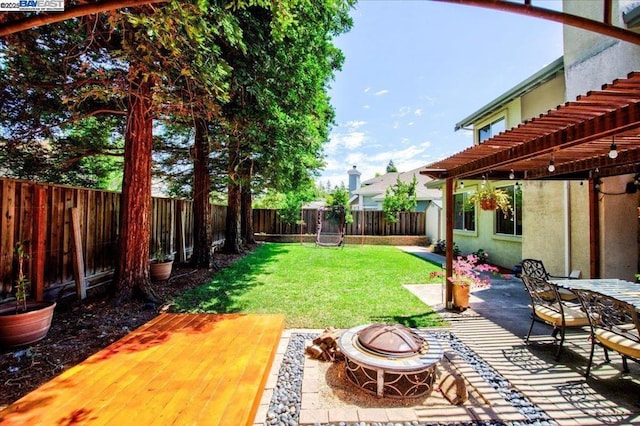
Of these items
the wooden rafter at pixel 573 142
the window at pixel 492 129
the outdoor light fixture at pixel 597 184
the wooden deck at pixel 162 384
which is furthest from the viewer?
the window at pixel 492 129

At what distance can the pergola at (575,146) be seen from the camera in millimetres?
2148

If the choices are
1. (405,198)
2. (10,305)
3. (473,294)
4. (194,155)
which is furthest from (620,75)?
(405,198)

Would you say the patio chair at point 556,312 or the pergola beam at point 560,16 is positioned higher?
the pergola beam at point 560,16

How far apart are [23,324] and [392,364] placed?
12.4ft

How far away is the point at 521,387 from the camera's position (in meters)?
2.61

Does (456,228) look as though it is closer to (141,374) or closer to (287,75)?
(287,75)

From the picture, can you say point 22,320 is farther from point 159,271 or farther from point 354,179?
point 354,179

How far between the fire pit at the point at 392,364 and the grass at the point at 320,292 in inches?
51.0

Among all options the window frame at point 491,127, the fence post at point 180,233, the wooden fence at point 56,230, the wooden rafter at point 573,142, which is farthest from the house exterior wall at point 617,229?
the fence post at point 180,233

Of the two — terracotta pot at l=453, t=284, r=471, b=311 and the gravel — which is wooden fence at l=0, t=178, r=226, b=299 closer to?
the gravel

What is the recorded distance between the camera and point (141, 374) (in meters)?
1.75

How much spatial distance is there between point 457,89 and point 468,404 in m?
16.8

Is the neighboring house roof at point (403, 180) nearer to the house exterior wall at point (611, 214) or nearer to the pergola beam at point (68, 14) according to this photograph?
the house exterior wall at point (611, 214)

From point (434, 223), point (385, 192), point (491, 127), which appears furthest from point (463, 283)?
point (385, 192)
